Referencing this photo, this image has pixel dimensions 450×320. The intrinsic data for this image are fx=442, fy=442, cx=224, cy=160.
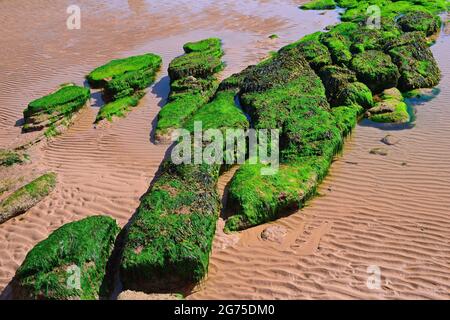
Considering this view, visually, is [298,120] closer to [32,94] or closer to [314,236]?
[314,236]

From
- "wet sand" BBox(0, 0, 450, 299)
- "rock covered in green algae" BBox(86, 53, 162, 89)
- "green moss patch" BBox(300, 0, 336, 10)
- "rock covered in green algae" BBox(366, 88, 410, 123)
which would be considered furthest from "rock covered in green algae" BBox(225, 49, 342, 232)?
"green moss patch" BBox(300, 0, 336, 10)

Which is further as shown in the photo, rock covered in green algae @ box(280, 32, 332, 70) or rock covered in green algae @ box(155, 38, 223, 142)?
rock covered in green algae @ box(280, 32, 332, 70)

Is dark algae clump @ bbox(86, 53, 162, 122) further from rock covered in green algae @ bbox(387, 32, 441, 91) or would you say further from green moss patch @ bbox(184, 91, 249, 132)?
rock covered in green algae @ bbox(387, 32, 441, 91)

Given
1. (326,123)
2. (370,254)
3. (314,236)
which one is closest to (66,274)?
(314,236)

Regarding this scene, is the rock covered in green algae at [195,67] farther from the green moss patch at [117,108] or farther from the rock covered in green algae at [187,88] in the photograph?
the green moss patch at [117,108]

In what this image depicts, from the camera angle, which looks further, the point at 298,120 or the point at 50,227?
the point at 298,120

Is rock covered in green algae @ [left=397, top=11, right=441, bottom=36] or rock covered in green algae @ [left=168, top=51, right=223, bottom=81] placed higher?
rock covered in green algae @ [left=397, top=11, right=441, bottom=36]
